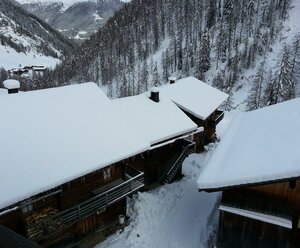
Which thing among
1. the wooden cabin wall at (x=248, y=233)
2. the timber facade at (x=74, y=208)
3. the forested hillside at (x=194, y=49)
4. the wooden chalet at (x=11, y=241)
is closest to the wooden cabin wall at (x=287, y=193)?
the wooden cabin wall at (x=248, y=233)

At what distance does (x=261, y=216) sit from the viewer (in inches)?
555

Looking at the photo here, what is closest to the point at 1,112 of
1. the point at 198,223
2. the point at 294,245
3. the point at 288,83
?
the point at 198,223

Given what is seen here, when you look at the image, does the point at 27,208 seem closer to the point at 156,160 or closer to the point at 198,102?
the point at 156,160

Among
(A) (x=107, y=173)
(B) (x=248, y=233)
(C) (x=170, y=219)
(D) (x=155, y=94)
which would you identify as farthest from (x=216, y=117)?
(B) (x=248, y=233)

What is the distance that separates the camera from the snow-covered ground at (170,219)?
1755cm

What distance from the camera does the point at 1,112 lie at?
16203 mm

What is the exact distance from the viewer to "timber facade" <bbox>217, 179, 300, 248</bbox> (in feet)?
45.5

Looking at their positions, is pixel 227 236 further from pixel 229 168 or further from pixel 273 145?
pixel 273 145

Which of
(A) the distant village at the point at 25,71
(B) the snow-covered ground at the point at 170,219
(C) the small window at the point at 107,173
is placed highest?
(C) the small window at the point at 107,173

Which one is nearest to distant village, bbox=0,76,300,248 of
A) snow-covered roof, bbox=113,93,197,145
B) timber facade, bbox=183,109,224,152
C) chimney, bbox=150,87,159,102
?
snow-covered roof, bbox=113,93,197,145

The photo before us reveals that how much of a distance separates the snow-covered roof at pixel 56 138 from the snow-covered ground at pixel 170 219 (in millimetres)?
5010

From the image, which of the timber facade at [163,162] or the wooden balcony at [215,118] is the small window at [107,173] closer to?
the timber facade at [163,162]

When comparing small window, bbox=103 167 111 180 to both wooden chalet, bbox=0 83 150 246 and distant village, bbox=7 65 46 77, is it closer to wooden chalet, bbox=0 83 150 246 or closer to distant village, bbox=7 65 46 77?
wooden chalet, bbox=0 83 150 246

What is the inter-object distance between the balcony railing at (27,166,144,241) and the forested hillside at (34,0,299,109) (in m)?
41.5
